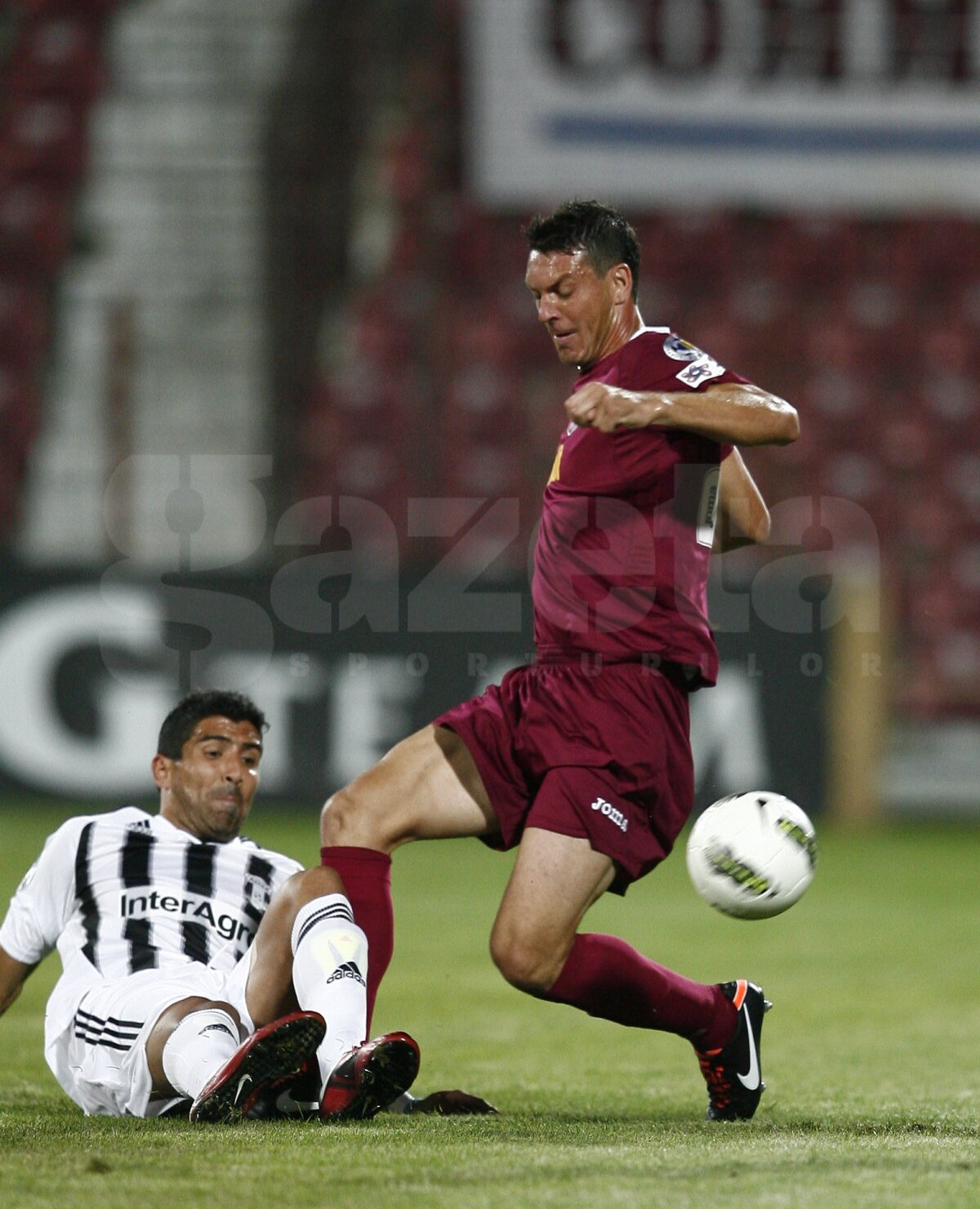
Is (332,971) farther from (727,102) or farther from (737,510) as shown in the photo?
(727,102)

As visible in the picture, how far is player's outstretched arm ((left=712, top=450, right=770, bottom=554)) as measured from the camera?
3906mm

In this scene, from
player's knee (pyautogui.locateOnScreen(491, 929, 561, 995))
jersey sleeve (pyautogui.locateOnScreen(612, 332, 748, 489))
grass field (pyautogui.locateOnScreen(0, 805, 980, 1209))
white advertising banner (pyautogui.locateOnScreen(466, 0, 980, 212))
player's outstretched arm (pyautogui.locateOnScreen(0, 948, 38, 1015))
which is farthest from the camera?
white advertising banner (pyautogui.locateOnScreen(466, 0, 980, 212))

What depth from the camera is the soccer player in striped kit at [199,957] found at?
3324 millimetres

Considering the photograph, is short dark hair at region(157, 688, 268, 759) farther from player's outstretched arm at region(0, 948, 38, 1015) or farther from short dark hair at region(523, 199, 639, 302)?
short dark hair at region(523, 199, 639, 302)

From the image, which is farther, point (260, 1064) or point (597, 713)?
point (597, 713)

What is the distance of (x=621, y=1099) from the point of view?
4.01m

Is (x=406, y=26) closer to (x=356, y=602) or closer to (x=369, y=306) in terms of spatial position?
(x=369, y=306)

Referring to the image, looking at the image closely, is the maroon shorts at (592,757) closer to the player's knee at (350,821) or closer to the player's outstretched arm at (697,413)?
the player's knee at (350,821)

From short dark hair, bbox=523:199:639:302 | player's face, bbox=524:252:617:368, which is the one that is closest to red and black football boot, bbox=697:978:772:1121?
player's face, bbox=524:252:617:368

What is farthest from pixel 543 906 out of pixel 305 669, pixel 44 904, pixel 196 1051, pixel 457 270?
pixel 457 270

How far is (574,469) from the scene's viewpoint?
147 inches

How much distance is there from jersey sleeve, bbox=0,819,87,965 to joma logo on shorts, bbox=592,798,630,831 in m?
1.07

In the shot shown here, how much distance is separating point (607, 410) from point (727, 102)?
30.5ft

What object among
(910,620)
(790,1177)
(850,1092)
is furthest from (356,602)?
(790,1177)
